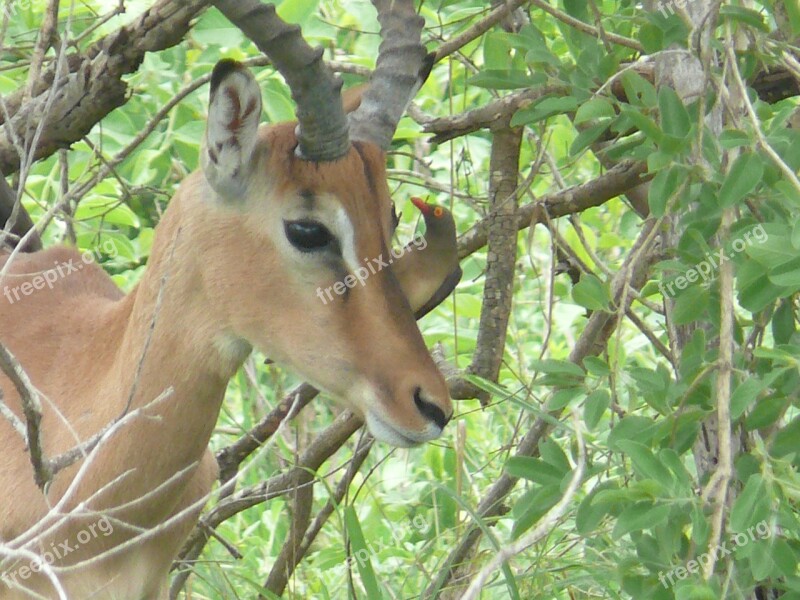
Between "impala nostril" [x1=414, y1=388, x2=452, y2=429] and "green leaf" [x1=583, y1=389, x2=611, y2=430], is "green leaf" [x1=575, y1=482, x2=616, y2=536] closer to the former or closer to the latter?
"green leaf" [x1=583, y1=389, x2=611, y2=430]

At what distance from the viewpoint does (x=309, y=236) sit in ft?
9.70

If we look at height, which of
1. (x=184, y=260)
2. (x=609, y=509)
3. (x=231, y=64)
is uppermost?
(x=231, y=64)

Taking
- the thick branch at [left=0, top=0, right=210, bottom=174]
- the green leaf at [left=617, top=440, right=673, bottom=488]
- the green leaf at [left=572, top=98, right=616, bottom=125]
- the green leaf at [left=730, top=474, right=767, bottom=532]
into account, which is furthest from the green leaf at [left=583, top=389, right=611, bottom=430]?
the thick branch at [left=0, top=0, right=210, bottom=174]

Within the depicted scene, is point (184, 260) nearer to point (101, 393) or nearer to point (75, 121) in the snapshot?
point (101, 393)

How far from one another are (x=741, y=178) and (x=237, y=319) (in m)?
1.23

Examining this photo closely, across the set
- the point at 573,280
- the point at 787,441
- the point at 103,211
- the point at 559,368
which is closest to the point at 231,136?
the point at 559,368

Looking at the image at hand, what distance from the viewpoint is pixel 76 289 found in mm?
3793

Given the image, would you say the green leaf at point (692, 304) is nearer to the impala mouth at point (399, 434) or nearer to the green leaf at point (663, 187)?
the green leaf at point (663, 187)

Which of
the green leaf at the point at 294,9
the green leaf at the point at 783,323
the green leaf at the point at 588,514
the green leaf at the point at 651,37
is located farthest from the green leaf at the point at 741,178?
the green leaf at the point at 294,9

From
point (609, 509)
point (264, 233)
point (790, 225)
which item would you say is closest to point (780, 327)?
point (790, 225)

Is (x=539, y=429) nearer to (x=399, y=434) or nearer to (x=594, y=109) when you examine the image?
(x=399, y=434)

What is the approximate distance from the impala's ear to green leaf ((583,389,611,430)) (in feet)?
3.26

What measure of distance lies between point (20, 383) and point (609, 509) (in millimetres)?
1233

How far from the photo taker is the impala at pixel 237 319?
112 inches
